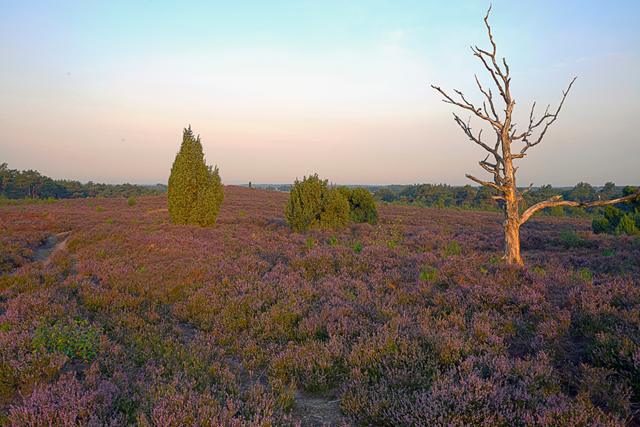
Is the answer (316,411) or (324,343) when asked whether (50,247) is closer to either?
(324,343)

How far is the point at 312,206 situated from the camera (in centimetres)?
1717

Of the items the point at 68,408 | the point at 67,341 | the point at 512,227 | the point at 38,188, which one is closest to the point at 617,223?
the point at 512,227

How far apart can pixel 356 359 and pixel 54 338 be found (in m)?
4.27

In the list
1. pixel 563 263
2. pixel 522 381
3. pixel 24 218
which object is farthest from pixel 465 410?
pixel 24 218

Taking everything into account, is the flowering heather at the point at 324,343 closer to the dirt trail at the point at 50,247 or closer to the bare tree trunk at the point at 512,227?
the bare tree trunk at the point at 512,227

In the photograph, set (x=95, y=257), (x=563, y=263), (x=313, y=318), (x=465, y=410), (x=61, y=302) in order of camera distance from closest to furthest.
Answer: (x=465, y=410)
(x=313, y=318)
(x=61, y=302)
(x=563, y=263)
(x=95, y=257)

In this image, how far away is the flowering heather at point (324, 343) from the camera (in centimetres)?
292

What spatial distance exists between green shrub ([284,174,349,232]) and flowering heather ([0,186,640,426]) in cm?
770

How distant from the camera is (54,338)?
420cm

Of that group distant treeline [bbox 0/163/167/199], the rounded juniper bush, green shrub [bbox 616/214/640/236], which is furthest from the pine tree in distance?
distant treeline [bbox 0/163/167/199]

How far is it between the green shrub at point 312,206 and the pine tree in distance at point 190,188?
16.6 ft

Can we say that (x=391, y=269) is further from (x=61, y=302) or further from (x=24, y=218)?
(x=24, y=218)

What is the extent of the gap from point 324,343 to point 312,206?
12.6 metres

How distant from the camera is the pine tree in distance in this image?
1770cm
